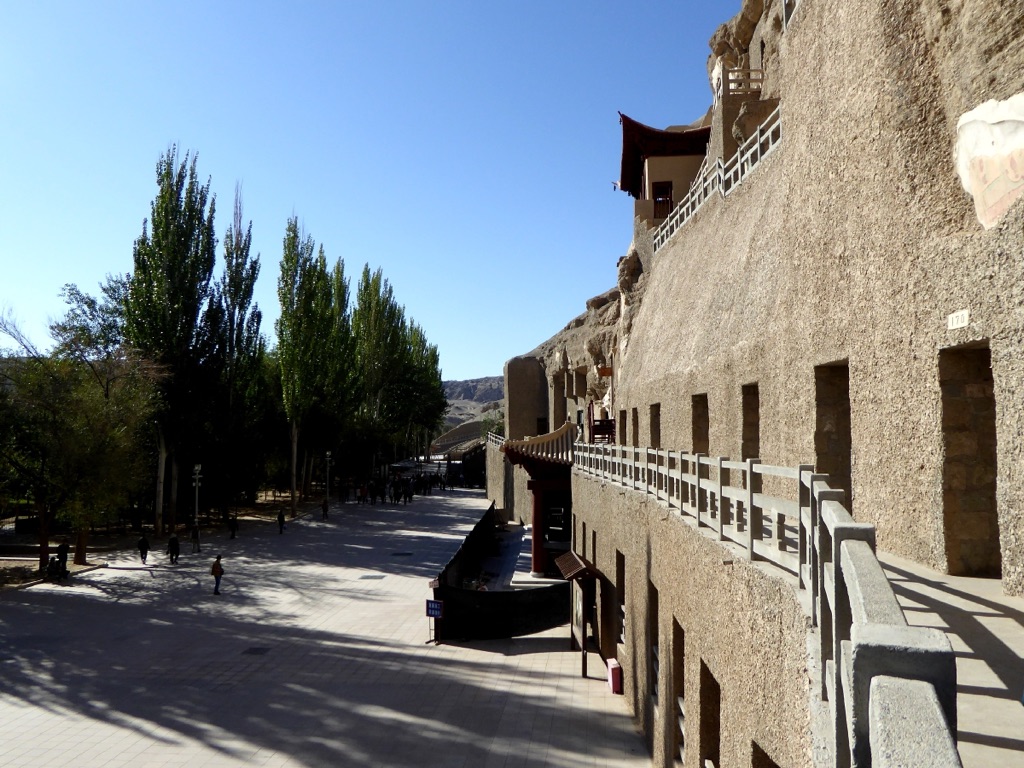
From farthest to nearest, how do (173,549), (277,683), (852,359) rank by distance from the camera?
(173,549) < (277,683) < (852,359)

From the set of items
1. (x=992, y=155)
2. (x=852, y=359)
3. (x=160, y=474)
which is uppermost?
(x=992, y=155)

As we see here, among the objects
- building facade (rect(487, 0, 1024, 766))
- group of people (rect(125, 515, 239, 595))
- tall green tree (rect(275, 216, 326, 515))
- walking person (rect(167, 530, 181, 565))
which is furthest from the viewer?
tall green tree (rect(275, 216, 326, 515))

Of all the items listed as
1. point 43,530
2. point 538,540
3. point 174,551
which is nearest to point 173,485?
point 174,551

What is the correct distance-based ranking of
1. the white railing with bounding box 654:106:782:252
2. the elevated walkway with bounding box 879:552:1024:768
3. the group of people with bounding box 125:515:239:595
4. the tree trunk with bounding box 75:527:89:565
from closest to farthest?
the elevated walkway with bounding box 879:552:1024:768 → the white railing with bounding box 654:106:782:252 → the group of people with bounding box 125:515:239:595 → the tree trunk with bounding box 75:527:89:565

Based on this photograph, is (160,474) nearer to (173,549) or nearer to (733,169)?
(173,549)

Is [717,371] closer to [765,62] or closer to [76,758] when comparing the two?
[76,758]

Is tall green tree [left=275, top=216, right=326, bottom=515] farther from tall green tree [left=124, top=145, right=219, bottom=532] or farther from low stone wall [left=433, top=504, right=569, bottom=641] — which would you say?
low stone wall [left=433, top=504, right=569, bottom=641]

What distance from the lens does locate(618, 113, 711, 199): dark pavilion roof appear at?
30484 millimetres

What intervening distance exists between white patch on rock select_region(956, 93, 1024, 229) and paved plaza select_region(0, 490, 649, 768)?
881 cm

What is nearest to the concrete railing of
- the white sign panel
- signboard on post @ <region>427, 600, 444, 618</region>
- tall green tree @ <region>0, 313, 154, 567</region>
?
the white sign panel

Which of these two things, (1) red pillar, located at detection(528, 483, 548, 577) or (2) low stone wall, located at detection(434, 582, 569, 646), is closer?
(2) low stone wall, located at detection(434, 582, 569, 646)

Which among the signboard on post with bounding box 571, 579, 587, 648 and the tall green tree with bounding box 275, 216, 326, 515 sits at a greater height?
the tall green tree with bounding box 275, 216, 326, 515

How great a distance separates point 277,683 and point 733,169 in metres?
13.8

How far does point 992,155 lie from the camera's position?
596 centimetres
